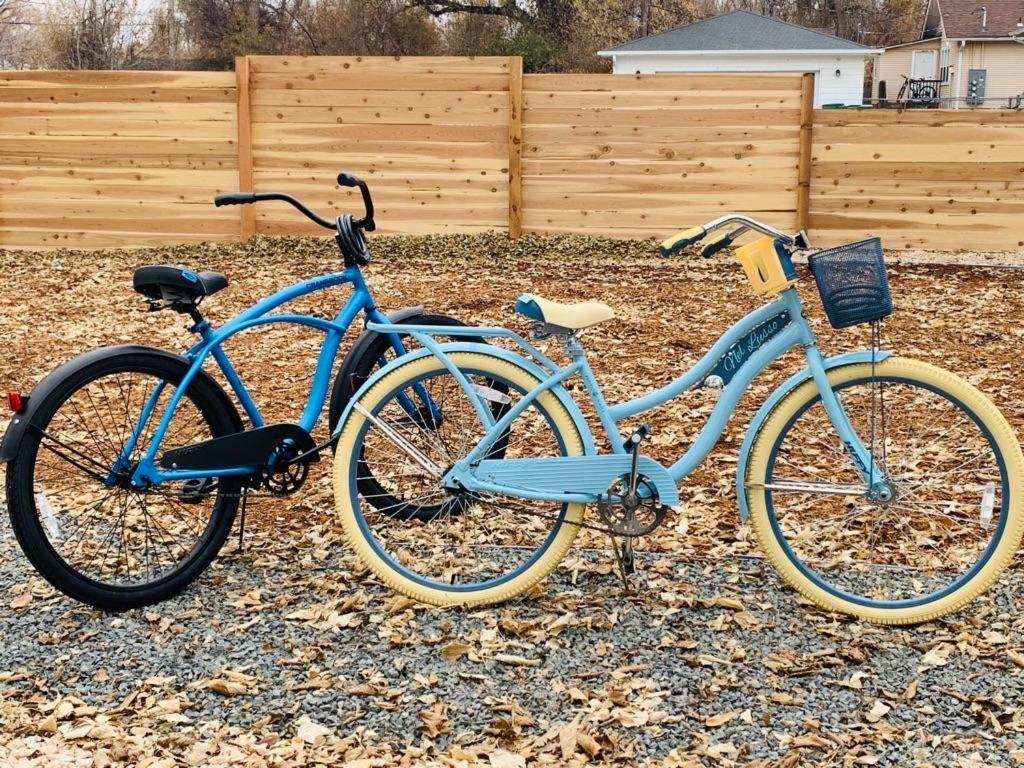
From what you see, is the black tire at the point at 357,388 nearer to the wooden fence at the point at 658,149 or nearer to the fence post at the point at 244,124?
the wooden fence at the point at 658,149

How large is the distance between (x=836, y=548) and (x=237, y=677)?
1962 mm

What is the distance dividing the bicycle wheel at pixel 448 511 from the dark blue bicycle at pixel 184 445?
10cm

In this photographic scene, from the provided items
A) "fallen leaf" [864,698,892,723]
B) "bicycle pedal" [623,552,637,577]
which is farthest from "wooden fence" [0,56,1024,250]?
"fallen leaf" [864,698,892,723]

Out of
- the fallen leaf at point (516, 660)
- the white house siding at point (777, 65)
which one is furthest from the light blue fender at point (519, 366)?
the white house siding at point (777, 65)

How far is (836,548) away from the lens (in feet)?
12.5

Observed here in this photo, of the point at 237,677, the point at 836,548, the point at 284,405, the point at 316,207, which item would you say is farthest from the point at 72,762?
the point at 316,207

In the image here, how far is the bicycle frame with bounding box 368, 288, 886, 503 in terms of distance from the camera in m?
3.21

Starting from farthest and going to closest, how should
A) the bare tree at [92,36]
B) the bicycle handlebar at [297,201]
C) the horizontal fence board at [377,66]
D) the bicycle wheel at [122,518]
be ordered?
the bare tree at [92,36] < the horizontal fence board at [377,66] < the bicycle handlebar at [297,201] < the bicycle wheel at [122,518]

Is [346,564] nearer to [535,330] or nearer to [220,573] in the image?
[220,573]

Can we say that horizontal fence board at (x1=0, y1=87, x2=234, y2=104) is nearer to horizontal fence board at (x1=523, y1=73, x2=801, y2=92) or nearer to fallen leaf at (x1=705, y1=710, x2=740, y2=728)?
horizontal fence board at (x1=523, y1=73, x2=801, y2=92)

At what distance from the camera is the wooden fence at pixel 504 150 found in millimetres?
10156

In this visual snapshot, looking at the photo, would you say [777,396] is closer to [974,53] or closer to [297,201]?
[297,201]

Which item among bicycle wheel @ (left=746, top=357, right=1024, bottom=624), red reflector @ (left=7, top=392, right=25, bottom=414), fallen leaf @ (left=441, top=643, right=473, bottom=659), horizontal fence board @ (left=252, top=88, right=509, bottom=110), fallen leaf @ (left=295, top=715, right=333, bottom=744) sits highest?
horizontal fence board @ (left=252, top=88, right=509, bottom=110)

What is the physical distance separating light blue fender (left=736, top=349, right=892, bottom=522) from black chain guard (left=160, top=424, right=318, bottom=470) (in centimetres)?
129
